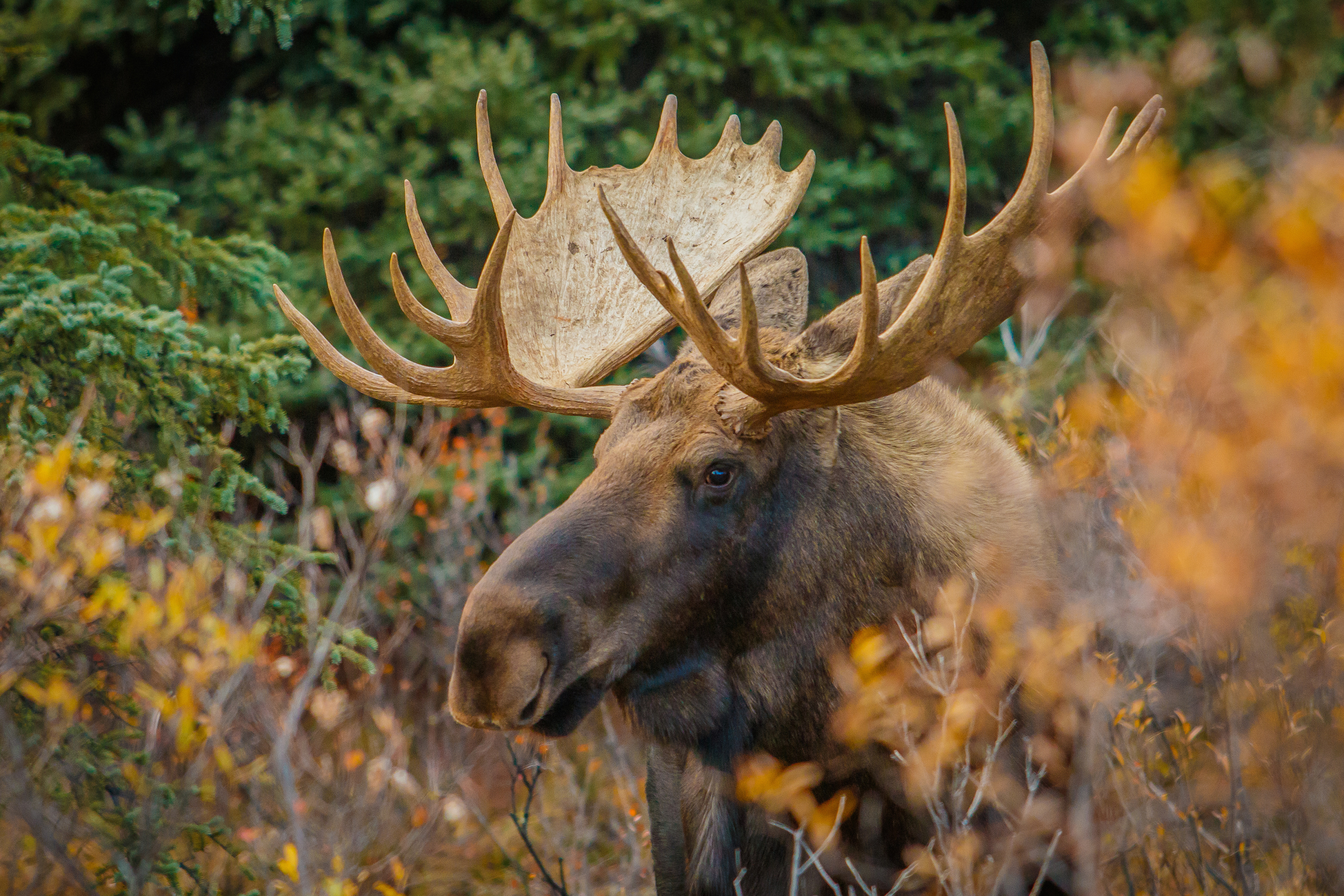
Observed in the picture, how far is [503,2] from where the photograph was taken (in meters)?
6.26

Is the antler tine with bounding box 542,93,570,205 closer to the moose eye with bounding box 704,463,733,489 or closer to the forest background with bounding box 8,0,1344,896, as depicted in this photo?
the forest background with bounding box 8,0,1344,896

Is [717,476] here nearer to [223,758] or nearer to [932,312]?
[932,312]

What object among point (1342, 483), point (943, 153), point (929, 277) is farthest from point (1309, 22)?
point (1342, 483)

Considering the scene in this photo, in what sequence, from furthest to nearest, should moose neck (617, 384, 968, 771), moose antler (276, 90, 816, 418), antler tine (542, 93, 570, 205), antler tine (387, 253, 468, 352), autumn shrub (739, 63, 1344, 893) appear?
1. antler tine (542, 93, 570, 205)
2. moose antler (276, 90, 816, 418)
3. antler tine (387, 253, 468, 352)
4. moose neck (617, 384, 968, 771)
5. autumn shrub (739, 63, 1344, 893)

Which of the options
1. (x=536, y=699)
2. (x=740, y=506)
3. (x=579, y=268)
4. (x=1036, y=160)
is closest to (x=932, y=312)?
(x=1036, y=160)

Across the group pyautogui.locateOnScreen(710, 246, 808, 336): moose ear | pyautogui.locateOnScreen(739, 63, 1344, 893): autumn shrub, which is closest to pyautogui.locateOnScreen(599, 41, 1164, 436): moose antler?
pyautogui.locateOnScreen(739, 63, 1344, 893): autumn shrub

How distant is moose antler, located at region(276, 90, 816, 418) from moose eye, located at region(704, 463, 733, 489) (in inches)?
21.2

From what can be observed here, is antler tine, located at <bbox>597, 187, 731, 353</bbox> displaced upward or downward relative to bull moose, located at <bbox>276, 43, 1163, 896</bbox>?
upward

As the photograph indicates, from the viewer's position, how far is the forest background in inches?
107

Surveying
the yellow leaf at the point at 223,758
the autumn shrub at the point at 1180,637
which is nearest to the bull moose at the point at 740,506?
the autumn shrub at the point at 1180,637

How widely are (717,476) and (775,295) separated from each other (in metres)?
0.77

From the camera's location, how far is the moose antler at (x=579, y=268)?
3.16 meters

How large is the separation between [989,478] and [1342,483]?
3.84 ft

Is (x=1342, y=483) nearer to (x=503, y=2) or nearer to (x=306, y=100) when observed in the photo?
(x=503, y=2)
